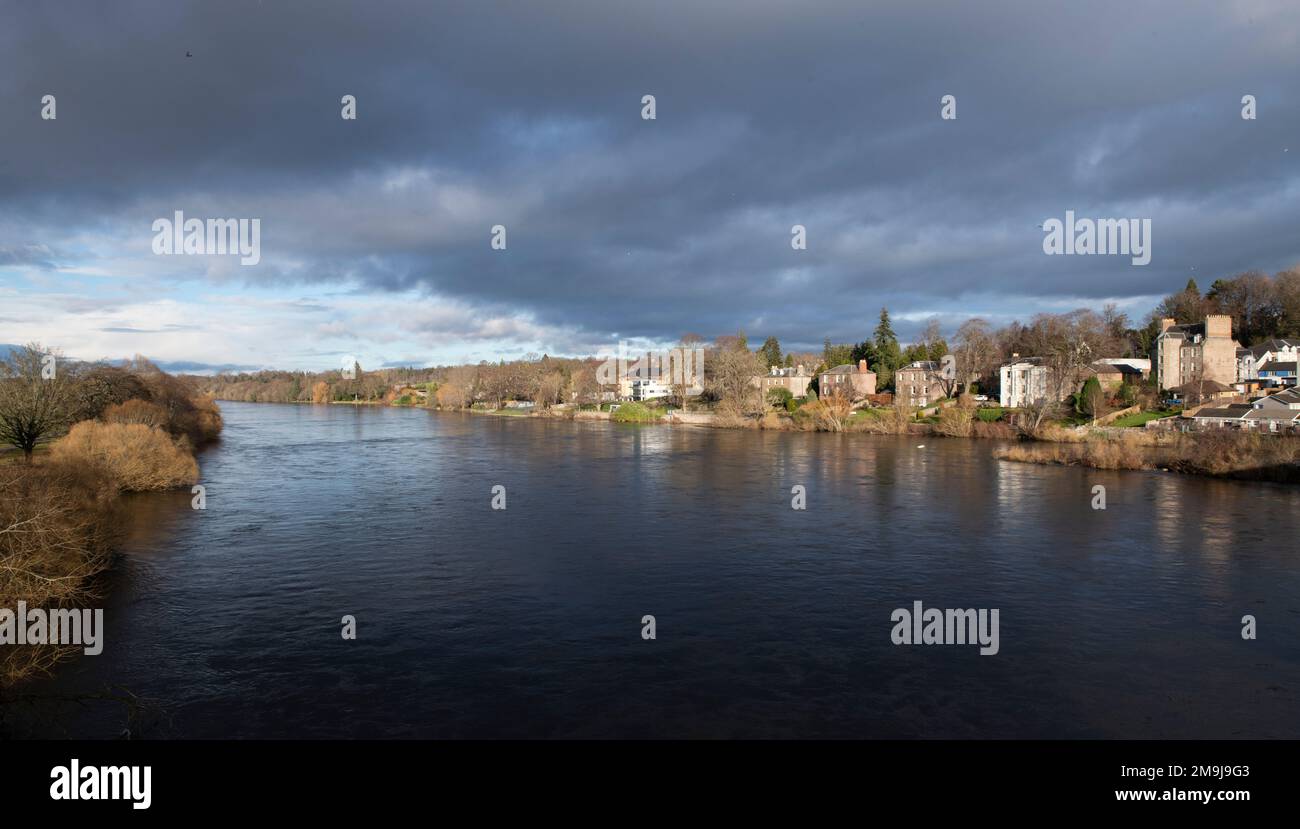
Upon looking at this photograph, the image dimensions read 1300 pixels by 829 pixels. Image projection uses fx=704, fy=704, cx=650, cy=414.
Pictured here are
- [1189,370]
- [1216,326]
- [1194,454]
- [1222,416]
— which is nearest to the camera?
[1194,454]

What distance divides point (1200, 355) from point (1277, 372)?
25.7 feet

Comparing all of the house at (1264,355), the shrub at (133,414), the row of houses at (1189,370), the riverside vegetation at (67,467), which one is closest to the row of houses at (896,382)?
the row of houses at (1189,370)

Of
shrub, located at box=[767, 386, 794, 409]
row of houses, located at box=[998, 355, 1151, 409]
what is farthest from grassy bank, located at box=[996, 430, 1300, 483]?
shrub, located at box=[767, 386, 794, 409]

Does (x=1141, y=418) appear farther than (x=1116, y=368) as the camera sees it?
No

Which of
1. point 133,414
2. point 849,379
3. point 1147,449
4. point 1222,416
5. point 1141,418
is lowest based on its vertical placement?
point 1147,449

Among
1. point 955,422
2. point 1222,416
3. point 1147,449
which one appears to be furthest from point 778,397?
point 1147,449

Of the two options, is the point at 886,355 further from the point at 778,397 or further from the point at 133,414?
the point at 133,414

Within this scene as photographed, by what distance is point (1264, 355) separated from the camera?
256ft

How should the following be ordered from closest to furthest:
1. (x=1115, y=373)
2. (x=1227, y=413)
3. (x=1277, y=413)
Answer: (x=1277, y=413) → (x=1227, y=413) → (x=1115, y=373)

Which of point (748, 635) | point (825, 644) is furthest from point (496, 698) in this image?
point (825, 644)

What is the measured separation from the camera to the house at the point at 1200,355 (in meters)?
77.2

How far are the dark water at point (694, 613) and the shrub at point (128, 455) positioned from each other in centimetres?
161

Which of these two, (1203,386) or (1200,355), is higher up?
(1200,355)
